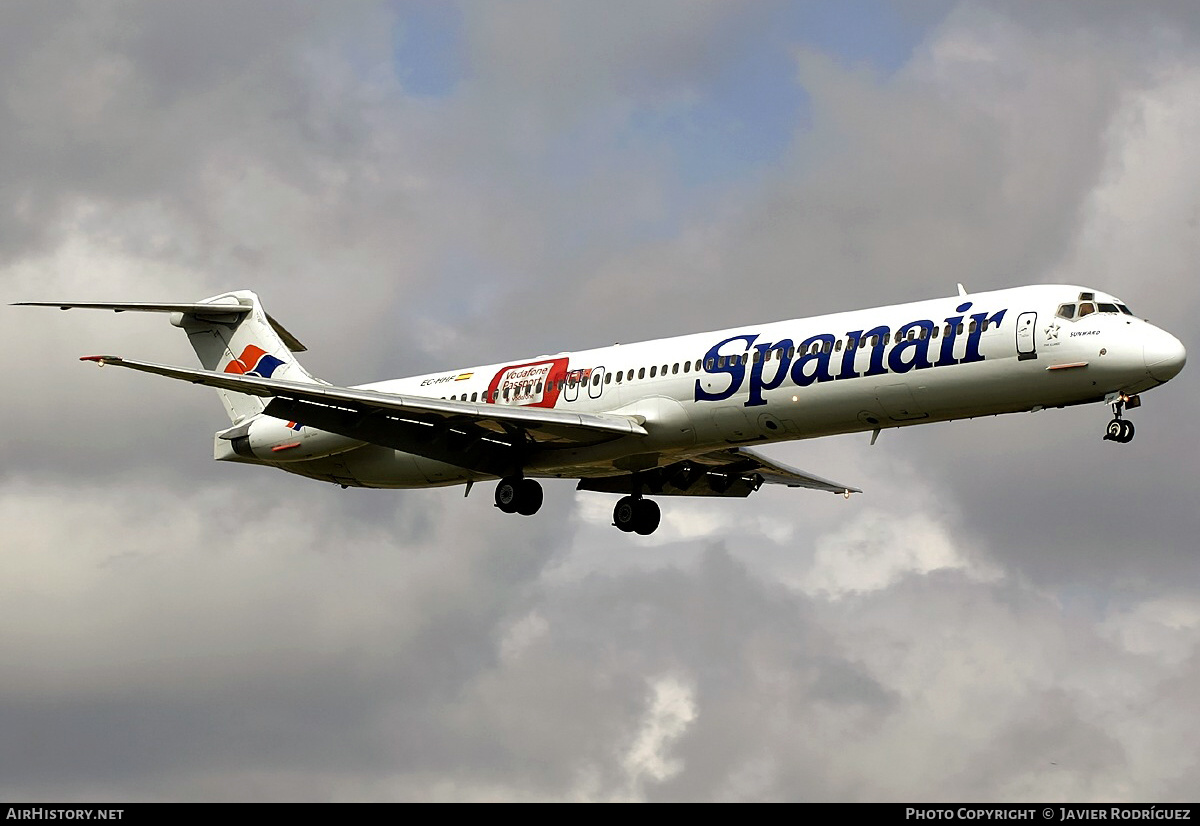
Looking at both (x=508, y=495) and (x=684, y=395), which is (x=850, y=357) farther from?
(x=508, y=495)

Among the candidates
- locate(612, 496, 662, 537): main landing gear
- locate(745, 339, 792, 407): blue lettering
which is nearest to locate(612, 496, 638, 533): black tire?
locate(612, 496, 662, 537): main landing gear

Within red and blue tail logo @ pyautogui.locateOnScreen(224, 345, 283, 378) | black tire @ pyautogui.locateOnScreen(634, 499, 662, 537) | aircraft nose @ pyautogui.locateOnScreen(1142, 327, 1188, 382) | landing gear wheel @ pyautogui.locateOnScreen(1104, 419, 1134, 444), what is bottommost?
landing gear wheel @ pyautogui.locateOnScreen(1104, 419, 1134, 444)

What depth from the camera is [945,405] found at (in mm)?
37344

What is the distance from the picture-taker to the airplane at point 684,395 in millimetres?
36375

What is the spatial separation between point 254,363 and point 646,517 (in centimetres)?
1262

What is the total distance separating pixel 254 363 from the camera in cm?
5034

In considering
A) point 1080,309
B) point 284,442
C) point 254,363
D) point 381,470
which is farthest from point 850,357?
point 254,363

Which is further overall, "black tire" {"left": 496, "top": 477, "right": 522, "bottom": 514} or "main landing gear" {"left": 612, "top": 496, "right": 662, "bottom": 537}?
"main landing gear" {"left": 612, "top": 496, "right": 662, "bottom": 537}

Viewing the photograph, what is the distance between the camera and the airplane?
3638 centimetres

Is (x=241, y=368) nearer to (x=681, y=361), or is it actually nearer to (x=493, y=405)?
(x=493, y=405)

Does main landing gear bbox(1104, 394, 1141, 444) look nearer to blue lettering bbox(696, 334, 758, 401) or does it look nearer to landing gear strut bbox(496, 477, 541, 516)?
blue lettering bbox(696, 334, 758, 401)
